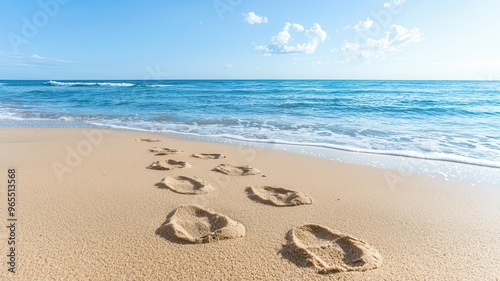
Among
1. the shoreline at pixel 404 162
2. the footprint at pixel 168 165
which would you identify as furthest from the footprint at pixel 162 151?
the shoreline at pixel 404 162

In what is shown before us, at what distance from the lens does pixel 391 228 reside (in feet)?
8.22

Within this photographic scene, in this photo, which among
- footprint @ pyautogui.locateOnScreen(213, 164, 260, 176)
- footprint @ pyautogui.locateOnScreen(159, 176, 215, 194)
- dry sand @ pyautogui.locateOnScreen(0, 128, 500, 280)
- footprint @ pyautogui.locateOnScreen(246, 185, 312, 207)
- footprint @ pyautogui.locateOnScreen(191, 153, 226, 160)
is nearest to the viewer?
dry sand @ pyautogui.locateOnScreen(0, 128, 500, 280)

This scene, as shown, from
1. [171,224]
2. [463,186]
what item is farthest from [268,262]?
[463,186]

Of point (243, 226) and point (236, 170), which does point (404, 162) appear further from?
point (243, 226)

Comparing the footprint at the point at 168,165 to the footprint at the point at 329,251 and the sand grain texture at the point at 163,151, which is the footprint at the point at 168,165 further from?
the footprint at the point at 329,251

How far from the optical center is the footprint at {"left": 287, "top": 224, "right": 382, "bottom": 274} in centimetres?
194

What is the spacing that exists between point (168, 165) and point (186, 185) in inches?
35.7

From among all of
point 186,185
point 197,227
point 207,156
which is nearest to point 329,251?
point 197,227

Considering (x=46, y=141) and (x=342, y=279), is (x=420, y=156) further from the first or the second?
(x=46, y=141)

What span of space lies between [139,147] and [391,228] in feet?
15.0

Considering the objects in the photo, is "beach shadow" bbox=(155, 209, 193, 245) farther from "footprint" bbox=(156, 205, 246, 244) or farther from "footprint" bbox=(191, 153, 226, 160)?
"footprint" bbox=(191, 153, 226, 160)

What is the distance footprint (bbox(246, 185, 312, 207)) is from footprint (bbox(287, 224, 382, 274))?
0.53m

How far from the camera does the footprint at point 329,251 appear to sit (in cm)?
194

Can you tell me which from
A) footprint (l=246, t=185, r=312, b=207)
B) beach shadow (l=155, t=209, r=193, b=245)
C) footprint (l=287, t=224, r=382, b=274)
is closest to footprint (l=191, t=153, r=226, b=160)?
footprint (l=246, t=185, r=312, b=207)
